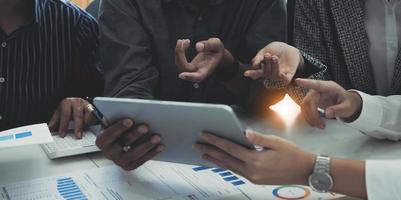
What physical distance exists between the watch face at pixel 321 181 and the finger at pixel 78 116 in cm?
58

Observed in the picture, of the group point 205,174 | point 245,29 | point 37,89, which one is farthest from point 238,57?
point 37,89

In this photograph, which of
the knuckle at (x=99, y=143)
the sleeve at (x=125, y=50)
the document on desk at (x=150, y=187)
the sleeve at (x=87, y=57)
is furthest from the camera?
the sleeve at (x=87, y=57)

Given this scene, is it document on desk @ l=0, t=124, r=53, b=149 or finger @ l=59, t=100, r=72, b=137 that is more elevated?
document on desk @ l=0, t=124, r=53, b=149

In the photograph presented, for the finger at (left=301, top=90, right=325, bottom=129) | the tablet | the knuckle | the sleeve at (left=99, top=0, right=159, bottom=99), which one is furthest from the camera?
the sleeve at (left=99, top=0, right=159, bottom=99)

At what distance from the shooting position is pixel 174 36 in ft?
4.30

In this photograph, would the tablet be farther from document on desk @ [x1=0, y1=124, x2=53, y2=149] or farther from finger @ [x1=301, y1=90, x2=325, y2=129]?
finger @ [x1=301, y1=90, x2=325, y2=129]

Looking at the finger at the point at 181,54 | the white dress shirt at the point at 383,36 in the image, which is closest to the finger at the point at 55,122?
the finger at the point at 181,54

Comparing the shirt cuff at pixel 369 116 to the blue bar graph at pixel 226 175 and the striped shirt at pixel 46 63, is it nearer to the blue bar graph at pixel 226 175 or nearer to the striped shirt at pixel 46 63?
the blue bar graph at pixel 226 175

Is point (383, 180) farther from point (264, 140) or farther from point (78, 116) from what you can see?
point (78, 116)

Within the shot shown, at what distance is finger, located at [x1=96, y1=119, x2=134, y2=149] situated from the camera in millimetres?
862

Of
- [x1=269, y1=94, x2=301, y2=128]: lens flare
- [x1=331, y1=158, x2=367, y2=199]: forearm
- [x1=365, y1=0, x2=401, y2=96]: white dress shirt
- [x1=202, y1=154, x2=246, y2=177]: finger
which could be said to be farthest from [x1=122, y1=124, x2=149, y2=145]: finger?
[x1=365, y1=0, x2=401, y2=96]: white dress shirt

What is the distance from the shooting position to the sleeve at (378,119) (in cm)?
108

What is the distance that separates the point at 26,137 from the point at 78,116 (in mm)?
295

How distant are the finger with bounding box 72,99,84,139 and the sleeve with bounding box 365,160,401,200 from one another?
668 millimetres
